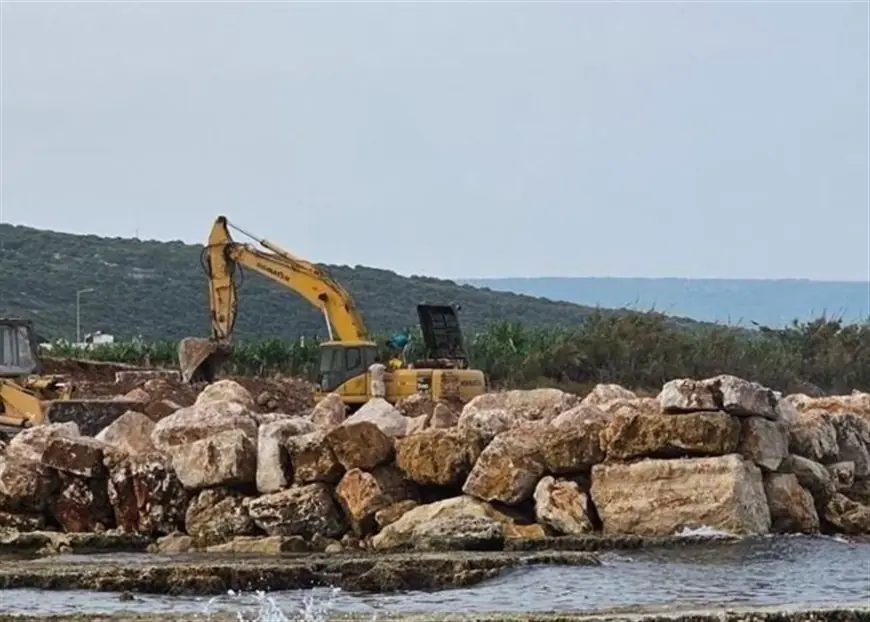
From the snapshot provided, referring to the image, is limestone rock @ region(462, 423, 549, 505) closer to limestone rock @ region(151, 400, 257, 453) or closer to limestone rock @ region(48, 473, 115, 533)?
limestone rock @ region(151, 400, 257, 453)

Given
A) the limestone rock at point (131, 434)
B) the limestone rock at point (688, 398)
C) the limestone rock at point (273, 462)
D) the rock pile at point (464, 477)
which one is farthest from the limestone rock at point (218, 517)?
the limestone rock at point (688, 398)

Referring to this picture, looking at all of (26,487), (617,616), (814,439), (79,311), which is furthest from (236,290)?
(79,311)

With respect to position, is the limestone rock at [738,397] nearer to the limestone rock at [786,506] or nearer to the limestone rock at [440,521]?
the limestone rock at [786,506]

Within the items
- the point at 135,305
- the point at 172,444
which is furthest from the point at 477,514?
the point at 135,305

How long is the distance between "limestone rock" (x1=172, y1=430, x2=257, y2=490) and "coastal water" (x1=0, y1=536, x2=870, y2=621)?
448cm

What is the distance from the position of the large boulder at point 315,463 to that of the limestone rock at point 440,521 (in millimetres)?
1043

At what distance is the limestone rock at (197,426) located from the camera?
65.5ft

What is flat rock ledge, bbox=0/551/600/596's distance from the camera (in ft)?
43.8

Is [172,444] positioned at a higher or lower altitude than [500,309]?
lower

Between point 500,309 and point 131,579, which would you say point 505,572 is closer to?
point 131,579

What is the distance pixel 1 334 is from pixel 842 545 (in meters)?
14.6

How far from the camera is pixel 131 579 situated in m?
13.4

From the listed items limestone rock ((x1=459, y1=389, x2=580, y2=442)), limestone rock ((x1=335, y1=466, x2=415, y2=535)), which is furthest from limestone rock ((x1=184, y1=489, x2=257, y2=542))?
limestone rock ((x1=459, y1=389, x2=580, y2=442))

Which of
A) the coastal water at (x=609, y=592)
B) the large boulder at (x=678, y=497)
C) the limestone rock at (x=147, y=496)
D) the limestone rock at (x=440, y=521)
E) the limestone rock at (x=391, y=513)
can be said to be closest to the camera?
the coastal water at (x=609, y=592)
